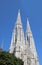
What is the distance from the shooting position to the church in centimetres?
6525

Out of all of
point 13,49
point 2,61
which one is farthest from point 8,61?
point 13,49

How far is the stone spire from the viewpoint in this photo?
6419 centimetres

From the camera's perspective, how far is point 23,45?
66.9 metres

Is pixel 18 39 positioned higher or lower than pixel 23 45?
higher

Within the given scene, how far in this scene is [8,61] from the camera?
117 ft

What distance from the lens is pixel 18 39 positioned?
65.6 metres

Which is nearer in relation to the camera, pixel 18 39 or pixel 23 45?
pixel 18 39

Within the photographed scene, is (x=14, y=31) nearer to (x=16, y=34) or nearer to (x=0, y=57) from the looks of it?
(x=16, y=34)

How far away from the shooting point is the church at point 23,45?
65.2 meters

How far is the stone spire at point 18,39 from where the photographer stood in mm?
64188

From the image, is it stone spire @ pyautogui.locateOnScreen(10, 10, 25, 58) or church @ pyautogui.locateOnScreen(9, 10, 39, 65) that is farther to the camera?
church @ pyautogui.locateOnScreen(9, 10, 39, 65)

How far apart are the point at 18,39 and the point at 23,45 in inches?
89.7

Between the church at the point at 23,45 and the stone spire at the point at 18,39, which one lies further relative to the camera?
the church at the point at 23,45

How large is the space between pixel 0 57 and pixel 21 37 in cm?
3067
